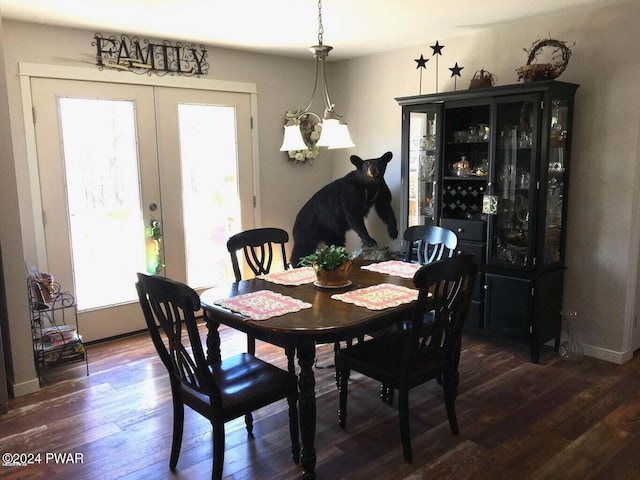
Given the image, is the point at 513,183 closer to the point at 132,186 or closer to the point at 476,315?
the point at 476,315

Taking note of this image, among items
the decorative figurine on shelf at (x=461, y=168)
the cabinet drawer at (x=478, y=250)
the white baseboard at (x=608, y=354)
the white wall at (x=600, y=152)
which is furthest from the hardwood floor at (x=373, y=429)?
the decorative figurine on shelf at (x=461, y=168)

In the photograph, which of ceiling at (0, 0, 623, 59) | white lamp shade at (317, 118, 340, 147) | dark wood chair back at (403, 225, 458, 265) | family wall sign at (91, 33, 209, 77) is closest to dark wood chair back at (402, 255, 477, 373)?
dark wood chair back at (403, 225, 458, 265)

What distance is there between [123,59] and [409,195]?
2.42 metres

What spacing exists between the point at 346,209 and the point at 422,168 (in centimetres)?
82

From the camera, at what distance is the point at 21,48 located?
355 centimetres

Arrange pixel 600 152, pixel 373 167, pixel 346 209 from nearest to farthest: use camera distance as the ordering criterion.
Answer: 1. pixel 600 152
2. pixel 373 167
3. pixel 346 209

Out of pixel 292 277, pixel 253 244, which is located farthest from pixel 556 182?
pixel 253 244

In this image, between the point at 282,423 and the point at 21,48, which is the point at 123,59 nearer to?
the point at 21,48

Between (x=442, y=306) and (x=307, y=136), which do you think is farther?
(x=307, y=136)

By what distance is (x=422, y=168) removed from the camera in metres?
4.18

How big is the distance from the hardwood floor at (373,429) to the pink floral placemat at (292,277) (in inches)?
28.1

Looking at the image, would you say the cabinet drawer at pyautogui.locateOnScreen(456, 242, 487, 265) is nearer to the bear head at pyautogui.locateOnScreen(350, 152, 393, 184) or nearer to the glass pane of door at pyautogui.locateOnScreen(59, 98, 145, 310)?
the bear head at pyautogui.locateOnScreen(350, 152, 393, 184)

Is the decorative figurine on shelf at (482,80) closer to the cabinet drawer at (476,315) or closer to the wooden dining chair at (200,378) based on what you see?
the cabinet drawer at (476,315)

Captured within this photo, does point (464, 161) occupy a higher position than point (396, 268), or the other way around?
point (464, 161)
